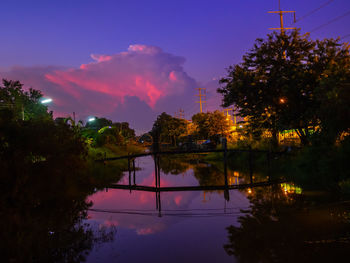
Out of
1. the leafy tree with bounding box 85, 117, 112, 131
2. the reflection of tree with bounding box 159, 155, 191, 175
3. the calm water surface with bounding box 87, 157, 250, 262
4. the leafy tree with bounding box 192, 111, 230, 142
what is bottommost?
the calm water surface with bounding box 87, 157, 250, 262

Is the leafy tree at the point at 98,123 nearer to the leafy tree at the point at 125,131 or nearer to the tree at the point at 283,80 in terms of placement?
the leafy tree at the point at 125,131

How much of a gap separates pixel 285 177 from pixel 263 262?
1365cm

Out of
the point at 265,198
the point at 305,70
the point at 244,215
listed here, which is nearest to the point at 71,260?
the point at 244,215

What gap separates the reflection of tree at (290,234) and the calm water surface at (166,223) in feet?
1.60

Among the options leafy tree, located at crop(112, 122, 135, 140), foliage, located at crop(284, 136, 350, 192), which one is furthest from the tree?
leafy tree, located at crop(112, 122, 135, 140)

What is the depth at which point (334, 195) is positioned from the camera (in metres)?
13.2

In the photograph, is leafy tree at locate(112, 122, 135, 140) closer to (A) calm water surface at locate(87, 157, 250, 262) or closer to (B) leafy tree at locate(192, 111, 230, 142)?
(B) leafy tree at locate(192, 111, 230, 142)

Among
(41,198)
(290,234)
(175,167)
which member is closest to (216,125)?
(175,167)

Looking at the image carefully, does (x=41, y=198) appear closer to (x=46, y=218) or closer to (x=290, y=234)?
(x=46, y=218)

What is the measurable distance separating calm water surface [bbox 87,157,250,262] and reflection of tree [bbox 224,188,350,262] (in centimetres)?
49

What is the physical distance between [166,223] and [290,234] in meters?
4.36

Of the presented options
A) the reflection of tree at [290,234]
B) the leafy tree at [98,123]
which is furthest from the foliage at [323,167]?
the leafy tree at [98,123]

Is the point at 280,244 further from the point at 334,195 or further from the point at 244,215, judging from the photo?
the point at 334,195

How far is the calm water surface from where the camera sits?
26.2ft
